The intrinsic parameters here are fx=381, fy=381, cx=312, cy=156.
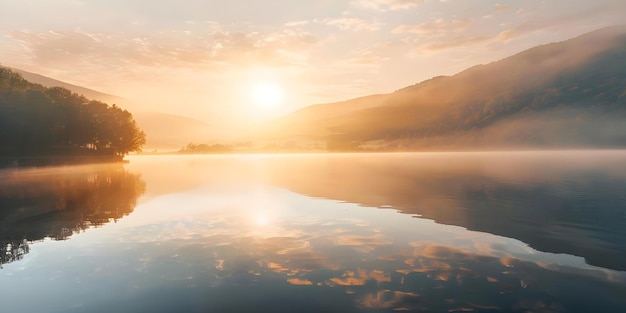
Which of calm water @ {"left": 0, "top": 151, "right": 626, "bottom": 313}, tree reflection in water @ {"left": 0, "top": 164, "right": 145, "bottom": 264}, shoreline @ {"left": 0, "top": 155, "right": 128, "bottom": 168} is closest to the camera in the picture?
calm water @ {"left": 0, "top": 151, "right": 626, "bottom": 313}

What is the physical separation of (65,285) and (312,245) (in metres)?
12.0

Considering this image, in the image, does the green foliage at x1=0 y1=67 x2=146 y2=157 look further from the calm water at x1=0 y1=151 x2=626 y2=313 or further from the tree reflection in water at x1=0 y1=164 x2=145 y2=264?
the calm water at x1=0 y1=151 x2=626 y2=313

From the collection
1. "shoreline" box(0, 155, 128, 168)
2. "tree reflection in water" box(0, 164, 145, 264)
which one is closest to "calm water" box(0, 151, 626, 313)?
"tree reflection in water" box(0, 164, 145, 264)

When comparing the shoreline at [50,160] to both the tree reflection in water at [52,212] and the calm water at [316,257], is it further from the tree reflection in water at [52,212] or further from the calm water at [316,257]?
the calm water at [316,257]

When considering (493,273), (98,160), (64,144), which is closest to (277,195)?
(493,273)

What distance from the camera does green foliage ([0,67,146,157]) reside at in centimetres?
12094

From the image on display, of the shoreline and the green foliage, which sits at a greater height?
the green foliage

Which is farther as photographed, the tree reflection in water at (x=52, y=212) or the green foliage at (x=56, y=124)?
the green foliage at (x=56, y=124)

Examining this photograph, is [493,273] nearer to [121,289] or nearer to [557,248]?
[557,248]

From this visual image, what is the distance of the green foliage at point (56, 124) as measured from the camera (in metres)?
121

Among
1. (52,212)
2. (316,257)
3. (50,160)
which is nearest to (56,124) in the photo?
(50,160)

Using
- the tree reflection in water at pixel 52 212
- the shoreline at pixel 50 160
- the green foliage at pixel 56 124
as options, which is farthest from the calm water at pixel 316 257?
the green foliage at pixel 56 124

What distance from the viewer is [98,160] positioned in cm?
16488

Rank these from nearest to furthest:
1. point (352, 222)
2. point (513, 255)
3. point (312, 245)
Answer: point (513, 255) → point (312, 245) → point (352, 222)
